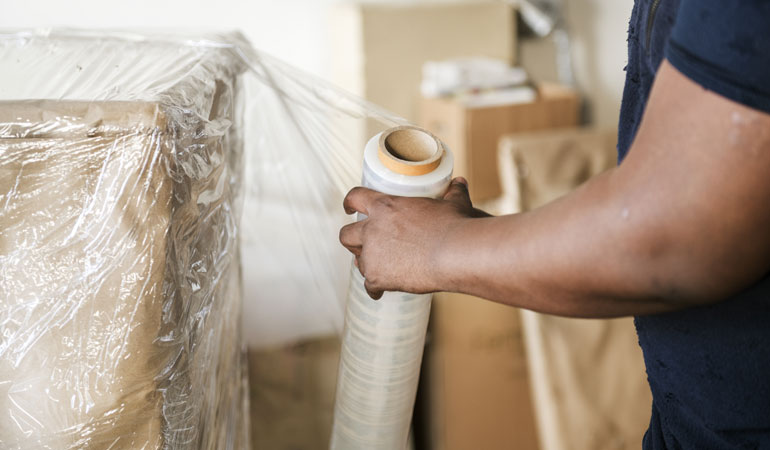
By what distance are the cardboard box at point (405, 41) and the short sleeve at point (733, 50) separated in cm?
144

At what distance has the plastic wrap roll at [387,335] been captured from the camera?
1.73ft

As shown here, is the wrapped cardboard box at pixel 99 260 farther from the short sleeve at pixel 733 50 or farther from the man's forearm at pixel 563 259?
the short sleeve at pixel 733 50

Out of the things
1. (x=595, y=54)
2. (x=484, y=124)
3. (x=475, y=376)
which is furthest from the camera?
(x=595, y=54)

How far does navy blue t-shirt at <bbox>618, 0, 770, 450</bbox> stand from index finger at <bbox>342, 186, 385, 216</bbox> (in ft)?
0.75

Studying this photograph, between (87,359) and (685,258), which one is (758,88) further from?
(87,359)

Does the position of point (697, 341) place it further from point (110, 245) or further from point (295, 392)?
point (295, 392)

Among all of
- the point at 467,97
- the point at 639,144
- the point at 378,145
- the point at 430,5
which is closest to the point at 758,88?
the point at 639,144

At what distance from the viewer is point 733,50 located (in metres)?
0.34

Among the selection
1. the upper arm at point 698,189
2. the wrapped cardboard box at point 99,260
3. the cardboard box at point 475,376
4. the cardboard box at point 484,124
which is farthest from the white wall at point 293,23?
the upper arm at point 698,189

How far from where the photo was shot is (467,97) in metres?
1.77

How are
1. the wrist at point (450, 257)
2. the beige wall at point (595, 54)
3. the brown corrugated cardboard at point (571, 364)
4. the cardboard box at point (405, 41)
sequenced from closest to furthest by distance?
the wrist at point (450, 257), the brown corrugated cardboard at point (571, 364), the cardboard box at point (405, 41), the beige wall at point (595, 54)

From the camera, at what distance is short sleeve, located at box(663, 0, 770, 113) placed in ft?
1.11

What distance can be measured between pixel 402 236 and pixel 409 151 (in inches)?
3.8

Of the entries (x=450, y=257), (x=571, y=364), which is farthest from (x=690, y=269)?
(x=571, y=364)
